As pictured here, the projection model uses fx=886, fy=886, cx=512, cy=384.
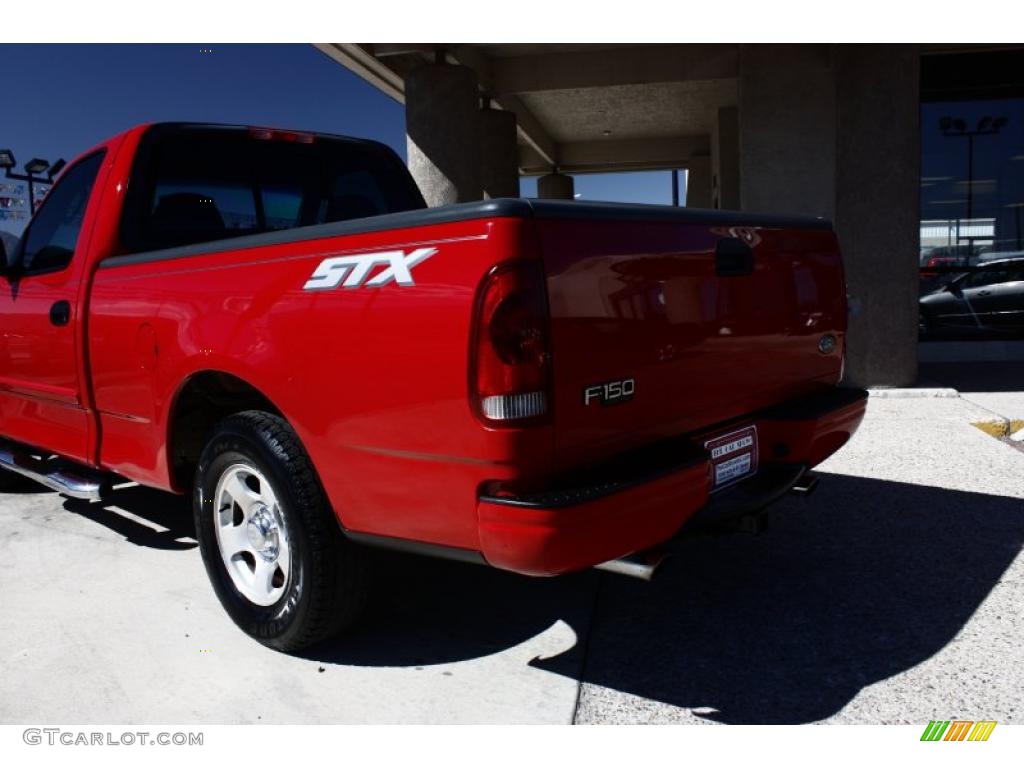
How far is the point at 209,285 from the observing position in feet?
10.1

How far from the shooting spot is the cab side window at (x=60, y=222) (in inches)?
165

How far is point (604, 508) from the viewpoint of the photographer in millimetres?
2385

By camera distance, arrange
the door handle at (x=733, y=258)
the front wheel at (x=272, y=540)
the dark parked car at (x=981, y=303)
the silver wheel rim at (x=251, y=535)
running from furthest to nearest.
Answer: the dark parked car at (x=981, y=303) → the silver wheel rim at (x=251, y=535) → the door handle at (x=733, y=258) → the front wheel at (x=272, y=540)

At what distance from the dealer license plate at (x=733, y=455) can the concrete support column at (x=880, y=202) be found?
546cm

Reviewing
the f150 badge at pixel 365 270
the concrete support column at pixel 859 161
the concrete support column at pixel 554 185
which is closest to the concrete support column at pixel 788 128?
the concrete support column at pixel 859 161

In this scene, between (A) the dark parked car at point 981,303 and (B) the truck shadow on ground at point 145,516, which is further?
(A) the dark parked car at point 981,303

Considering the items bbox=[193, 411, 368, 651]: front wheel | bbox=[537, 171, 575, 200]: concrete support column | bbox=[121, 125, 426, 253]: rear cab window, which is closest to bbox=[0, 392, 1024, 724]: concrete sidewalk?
bbox=[193, 411, 368, 651]: front wheel

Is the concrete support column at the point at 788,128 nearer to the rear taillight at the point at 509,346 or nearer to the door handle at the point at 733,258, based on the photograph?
the door handle at the point at 733,258

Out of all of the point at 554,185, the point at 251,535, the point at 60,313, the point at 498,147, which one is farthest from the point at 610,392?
the point at 554,185

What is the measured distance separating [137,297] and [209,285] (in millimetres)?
626

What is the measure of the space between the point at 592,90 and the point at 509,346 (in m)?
13.7

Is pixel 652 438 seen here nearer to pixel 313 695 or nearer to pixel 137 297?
pixel 313 695

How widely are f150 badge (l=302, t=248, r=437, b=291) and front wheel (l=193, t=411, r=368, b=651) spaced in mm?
585
